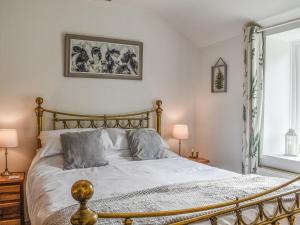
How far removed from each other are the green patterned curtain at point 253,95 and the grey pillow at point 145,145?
3.10ft

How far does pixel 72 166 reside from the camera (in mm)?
2615

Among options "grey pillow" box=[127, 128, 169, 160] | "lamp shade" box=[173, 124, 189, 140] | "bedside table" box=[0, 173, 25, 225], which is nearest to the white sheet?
"grey pillow" box=[127, 128, 169, 160]

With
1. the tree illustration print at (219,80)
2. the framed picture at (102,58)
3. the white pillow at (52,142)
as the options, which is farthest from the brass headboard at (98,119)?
the tree illustration print at (219,80)

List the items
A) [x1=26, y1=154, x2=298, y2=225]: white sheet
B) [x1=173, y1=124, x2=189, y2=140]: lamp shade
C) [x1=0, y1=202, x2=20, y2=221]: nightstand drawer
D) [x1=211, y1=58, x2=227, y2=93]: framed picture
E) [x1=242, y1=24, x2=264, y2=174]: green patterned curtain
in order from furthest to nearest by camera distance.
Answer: [x1=173, y1=124, x2=189, y2=140]: lamp shade
[x1=211, y1=58, x2=227, y2=93]: framed picture
[x1=242, y1=24, x2=264, y2=174]: green patterned curtain
[x1=0, y1=202, x2=20, y2=221]: nightstand drawer
[x1=26, y1=154, x2=298, y2=225]: white sheet

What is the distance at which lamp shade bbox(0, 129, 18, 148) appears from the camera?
2818mm

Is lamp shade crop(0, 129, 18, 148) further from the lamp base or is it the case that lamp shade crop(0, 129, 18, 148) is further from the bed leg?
the bed leg

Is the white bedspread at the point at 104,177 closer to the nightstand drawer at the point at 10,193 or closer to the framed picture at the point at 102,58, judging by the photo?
the nightstand drawer at the point at 10,193

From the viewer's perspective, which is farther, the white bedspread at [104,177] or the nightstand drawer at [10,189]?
the nightstand drawer at [10,189]

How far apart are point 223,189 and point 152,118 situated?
85.6 inches

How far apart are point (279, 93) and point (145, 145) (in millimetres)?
1700

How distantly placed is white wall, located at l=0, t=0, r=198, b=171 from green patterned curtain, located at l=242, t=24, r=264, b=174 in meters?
1.18

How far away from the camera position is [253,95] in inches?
121

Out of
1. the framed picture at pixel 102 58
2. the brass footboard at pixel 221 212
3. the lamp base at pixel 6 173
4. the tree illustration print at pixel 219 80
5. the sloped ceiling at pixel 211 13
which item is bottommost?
the lamp base at pixel 6 173

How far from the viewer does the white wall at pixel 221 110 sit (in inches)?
138
